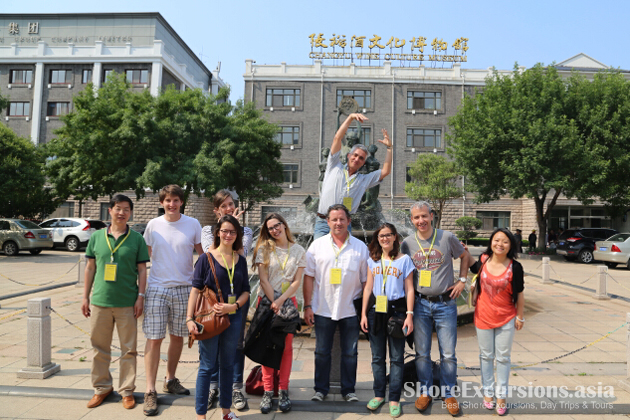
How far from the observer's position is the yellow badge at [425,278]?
3.85 meters

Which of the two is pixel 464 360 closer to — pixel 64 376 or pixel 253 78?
pixel 64 376

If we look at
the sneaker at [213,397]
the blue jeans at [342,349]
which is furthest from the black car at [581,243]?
the sneaker at [213,397]

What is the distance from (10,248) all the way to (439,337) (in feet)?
64.3

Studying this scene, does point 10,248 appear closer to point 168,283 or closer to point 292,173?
point 168,283

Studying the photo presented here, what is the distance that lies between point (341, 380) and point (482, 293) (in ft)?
5.05

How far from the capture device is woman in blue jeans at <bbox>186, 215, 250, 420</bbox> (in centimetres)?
350

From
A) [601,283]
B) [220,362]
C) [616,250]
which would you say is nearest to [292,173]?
[616,250]

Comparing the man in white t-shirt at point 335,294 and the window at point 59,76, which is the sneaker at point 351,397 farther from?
the window at point 59,76

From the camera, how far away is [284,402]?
12.7 feet

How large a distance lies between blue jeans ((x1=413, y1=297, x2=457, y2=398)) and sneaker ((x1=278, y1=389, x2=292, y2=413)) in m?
1.21

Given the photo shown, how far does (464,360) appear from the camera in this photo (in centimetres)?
544

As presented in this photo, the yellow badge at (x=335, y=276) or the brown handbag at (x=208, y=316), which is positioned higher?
the yellow badge at (x=335, y=276)

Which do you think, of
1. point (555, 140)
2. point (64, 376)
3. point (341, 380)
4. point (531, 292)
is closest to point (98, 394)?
point (64, 376)

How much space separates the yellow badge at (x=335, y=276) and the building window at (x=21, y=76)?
126 ft
